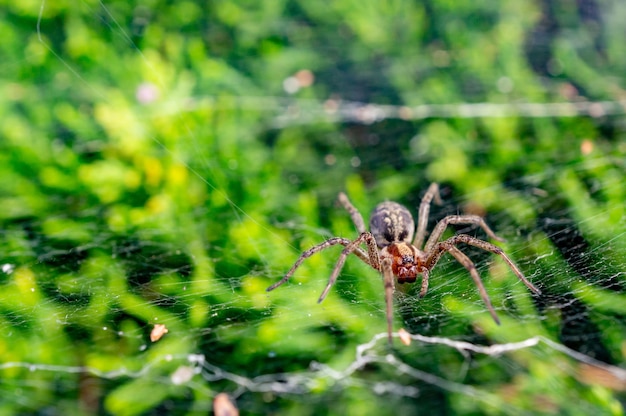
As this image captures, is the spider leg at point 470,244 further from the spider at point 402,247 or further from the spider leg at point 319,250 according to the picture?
the spider leg at point 319,250

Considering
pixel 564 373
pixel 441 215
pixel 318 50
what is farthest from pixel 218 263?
pixel 318 50

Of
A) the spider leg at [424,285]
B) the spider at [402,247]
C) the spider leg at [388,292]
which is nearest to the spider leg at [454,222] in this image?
the spider at [402,247]

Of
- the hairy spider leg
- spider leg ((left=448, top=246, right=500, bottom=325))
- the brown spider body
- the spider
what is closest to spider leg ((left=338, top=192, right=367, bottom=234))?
the spider

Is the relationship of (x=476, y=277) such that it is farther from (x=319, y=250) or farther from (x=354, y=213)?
(x=354, y=213)

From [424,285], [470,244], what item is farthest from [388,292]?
[470,244]

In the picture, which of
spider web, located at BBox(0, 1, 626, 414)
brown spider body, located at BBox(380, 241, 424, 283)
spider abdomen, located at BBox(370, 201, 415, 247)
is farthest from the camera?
spider abdomen, located at BBox(370, 201, 415, 247)

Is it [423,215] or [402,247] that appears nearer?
[402,247]

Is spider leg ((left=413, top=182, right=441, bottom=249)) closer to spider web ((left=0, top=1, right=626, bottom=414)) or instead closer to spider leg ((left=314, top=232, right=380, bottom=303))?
spider web ((left=0, top=1, right=626, bottom=414))
